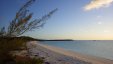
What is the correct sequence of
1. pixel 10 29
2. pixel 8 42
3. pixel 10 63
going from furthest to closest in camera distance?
pixel 10 63 → pixel 8 42 → pixel 10 29

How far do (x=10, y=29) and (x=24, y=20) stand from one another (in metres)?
0.58

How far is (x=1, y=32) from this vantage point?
6512 millimetres

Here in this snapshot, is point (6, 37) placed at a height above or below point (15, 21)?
below

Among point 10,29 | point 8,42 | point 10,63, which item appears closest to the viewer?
point 10,29

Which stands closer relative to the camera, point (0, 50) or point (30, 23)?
point (30, 23)

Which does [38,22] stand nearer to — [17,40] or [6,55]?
[17,40]

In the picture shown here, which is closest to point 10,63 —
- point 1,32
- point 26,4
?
point 1,32

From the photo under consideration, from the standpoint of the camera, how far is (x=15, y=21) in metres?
6.50

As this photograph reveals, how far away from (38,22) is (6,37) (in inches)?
50.2

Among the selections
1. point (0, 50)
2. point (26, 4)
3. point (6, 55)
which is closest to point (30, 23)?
point (26, 4)

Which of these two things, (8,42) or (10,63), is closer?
(8,42)

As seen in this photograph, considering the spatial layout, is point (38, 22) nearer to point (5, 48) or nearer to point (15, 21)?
point (15, 21)

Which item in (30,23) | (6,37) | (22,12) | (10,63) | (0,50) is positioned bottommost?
(10,63)

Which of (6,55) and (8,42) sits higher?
(8,42)
